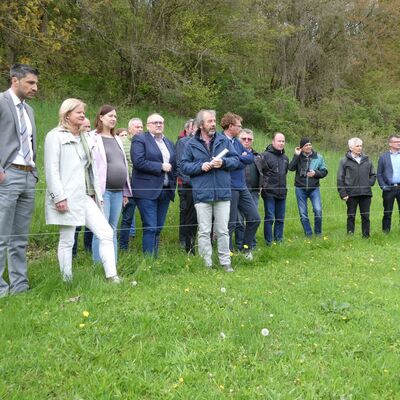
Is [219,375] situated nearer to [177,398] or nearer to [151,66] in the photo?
[177,398]

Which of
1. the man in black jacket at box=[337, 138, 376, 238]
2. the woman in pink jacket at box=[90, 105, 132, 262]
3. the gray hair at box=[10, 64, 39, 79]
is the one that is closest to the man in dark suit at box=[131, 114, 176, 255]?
the woman in pink jacket at box=[90, 105, 132, 262]

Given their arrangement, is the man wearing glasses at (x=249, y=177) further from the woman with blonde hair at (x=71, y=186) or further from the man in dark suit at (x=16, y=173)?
the man in dark suit at (x=16, y=173)

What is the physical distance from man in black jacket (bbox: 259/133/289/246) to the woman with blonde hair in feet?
12.3

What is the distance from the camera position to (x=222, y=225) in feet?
19.5

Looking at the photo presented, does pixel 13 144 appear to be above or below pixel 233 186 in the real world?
above

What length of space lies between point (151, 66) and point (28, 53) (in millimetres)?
4493

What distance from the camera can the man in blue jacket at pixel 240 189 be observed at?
656cm

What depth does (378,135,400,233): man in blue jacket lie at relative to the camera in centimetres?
902

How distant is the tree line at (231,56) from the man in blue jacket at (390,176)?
9.28m

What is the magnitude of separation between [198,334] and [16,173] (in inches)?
91.8

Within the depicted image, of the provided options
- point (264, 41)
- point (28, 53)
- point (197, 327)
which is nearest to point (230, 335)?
point (197, 327)

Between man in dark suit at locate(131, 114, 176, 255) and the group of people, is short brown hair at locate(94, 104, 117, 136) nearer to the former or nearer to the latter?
the group of people

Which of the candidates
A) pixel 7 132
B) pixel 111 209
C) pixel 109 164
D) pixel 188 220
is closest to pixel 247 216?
pixel 188 220

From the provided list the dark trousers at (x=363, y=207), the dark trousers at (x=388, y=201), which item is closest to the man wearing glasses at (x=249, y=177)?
the dark trousers at (x=363, y=207)
